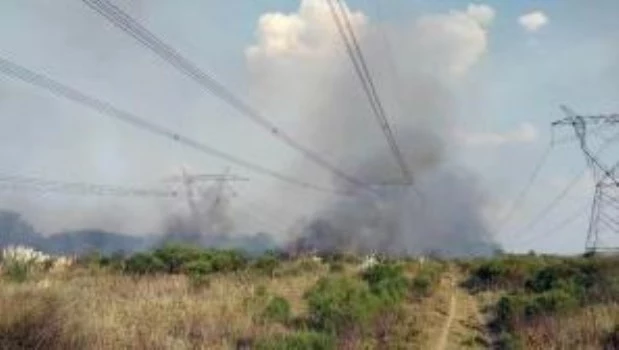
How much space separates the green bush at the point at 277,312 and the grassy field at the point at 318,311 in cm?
7

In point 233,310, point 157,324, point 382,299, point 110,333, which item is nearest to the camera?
point 110,333

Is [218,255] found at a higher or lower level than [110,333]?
higher

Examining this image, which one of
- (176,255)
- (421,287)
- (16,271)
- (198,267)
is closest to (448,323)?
(421,287)

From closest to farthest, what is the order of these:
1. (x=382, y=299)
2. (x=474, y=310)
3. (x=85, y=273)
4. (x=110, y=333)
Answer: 1. (x=110, y=333)
2. (x=382, y=299)
3. (x=474, y=310)
4. (x=85, y=273)

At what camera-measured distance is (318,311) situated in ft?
111

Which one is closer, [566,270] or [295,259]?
[566,270]

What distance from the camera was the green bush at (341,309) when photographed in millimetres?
31875

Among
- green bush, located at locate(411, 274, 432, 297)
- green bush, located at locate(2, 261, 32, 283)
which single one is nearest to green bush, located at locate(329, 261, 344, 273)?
green bush, located at locate(411, 274, 432, 297)

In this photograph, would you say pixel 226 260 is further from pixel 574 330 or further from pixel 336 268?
pixel 574 330

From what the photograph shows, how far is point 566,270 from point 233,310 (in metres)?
Answer: 24.9

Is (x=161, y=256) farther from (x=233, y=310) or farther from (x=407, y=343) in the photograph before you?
(x=407, y=343)

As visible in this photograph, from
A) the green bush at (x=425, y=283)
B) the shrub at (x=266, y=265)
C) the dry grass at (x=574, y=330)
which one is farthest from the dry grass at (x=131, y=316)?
the shrub at (x=266, y=265)

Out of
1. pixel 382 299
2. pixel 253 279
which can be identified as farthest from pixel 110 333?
pixel 253 279

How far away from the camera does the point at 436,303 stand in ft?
150
